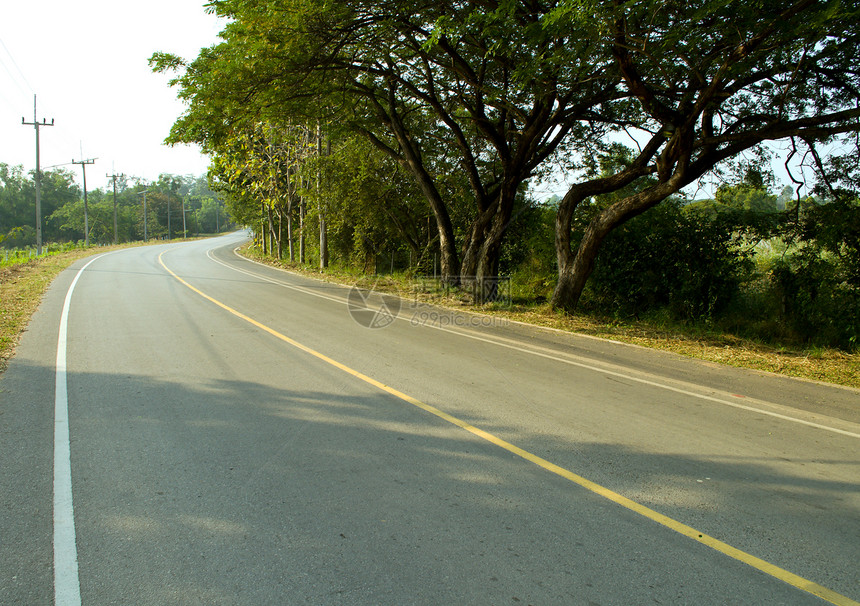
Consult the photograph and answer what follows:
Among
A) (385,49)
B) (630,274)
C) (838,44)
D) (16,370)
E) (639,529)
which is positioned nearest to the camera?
(639,529)

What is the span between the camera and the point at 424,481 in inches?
173

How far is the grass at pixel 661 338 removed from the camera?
862cm

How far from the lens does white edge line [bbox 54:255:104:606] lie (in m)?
3.06

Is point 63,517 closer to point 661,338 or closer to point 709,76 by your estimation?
point 661,338

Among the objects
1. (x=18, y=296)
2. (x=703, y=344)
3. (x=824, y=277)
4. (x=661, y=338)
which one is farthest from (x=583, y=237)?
(x=18, y=296)

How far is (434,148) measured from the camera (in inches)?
826

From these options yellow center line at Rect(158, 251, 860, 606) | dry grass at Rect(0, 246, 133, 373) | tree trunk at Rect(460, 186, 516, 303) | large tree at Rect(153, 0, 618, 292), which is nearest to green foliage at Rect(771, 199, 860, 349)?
large tree at Rect(153, 0, 618, 292)

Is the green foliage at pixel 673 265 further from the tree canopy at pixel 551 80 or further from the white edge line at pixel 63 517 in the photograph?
the white edge line at pixel 63 517

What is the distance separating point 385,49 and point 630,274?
8.76 meters

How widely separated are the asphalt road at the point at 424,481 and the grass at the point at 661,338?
2.97 feet

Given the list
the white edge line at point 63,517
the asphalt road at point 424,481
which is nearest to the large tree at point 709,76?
the asphalt road at point 424,481

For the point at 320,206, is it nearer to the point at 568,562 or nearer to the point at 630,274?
the point at 630,274

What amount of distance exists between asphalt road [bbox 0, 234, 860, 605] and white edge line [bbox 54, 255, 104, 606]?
5 cm

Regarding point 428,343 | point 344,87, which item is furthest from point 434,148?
point 428,343
